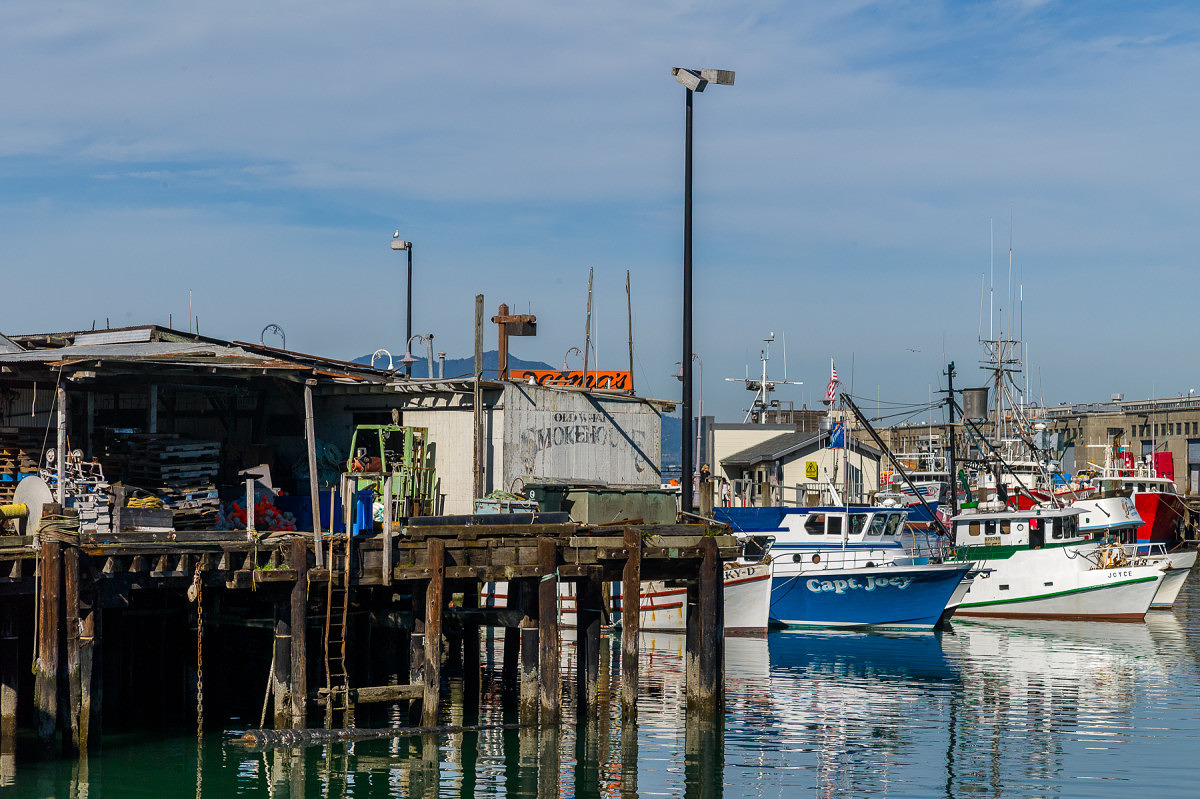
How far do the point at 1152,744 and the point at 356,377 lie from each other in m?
16.5

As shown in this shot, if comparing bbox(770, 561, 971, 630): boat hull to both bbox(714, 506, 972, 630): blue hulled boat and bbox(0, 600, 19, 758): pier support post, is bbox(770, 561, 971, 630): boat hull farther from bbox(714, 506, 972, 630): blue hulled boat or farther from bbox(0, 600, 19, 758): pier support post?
bbox(0, 600, 19, 758): pier support post

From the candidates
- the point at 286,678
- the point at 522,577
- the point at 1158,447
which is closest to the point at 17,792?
the point at 286,678

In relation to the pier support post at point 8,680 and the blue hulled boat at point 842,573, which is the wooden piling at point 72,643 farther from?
the blue hulled boat at point 842,573

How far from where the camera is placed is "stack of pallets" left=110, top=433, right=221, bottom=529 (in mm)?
23453

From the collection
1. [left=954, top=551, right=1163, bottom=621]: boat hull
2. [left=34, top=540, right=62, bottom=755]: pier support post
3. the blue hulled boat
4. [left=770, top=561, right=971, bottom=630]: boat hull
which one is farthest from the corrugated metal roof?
[left=954, top=551, right=1163, bottom=621]: boat hull

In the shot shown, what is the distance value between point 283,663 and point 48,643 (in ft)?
11.0

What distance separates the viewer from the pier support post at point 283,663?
63.4 feet

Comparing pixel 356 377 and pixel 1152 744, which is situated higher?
pixel 356 377

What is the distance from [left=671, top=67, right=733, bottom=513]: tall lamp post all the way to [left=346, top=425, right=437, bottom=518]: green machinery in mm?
6366

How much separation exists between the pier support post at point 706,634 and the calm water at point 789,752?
2.13 feet

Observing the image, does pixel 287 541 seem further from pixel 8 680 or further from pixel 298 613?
pixel 8 680

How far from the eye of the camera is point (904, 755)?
72.8 ft

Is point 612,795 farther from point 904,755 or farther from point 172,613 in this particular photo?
point 172,613

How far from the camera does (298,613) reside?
1909 cm
